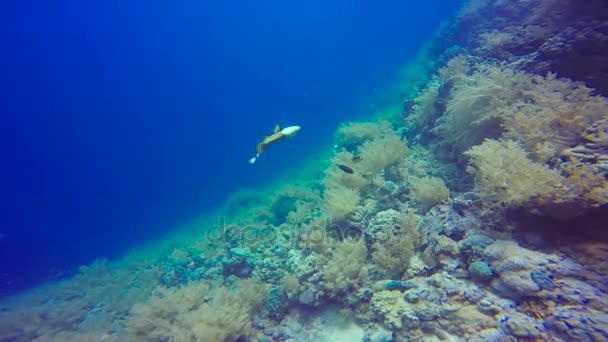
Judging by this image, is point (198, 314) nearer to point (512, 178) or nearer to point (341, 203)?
point (341, 203)

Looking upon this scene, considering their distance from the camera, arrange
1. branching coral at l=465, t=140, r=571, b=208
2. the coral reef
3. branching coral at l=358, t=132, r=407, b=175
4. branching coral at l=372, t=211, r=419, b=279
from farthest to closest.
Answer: branching coral at l=358, t=132, r=407, b=175 < branching coral at l=372, t=211, r=419, b=279 < branching coral at l=465, t=140, r=571, b=208 < the coral reef

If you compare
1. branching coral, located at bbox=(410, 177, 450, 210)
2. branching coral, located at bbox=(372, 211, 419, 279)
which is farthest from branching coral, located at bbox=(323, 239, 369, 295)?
branching coral, located at bbox=(410, 177, 450, 210)

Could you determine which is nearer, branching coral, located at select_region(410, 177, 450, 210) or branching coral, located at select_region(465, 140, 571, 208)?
branching coral, located at select_region(465, 140, 571, 208)

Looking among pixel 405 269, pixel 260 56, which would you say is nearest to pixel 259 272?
pixel 405 269

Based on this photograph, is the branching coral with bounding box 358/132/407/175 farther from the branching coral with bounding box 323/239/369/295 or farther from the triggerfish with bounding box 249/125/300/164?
the triggerfish with bounding box 249/125/300/164

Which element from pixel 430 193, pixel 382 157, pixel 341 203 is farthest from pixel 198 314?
pixel 382 157

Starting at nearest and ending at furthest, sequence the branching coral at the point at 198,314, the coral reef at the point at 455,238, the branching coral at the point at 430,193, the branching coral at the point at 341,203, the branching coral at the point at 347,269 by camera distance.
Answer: the coral reef at the point at 455,238 < the branching coral at the point at 198,314 < the branching coral at the point at 347,269 < the branching coral at the point at 430,193 < the branching coral at the point at 341,203

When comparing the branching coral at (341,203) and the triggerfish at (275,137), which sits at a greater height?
the triggerfish at (275,137)

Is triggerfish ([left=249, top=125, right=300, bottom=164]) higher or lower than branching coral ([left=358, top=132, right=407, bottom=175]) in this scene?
higher

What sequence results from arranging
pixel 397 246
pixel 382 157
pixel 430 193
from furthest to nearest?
1. pixel 382 157
2. pixel 430 193
3. pixel 397 246

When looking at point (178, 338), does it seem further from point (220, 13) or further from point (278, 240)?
point (220, 13)

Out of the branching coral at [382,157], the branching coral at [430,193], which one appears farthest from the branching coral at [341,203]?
the branching coral at [430,193]

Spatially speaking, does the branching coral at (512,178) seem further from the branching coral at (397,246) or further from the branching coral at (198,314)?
the branching coral at (198,314)

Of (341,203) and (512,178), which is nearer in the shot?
(512,178)
